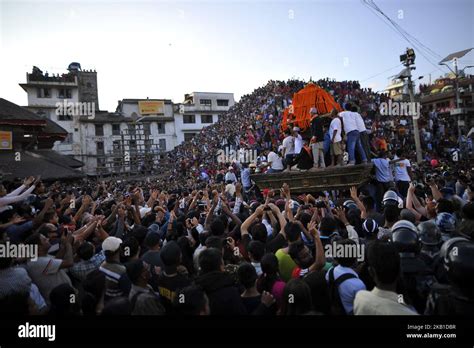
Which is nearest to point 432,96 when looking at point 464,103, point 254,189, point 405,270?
point 464,103

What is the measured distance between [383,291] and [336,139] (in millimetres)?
6436

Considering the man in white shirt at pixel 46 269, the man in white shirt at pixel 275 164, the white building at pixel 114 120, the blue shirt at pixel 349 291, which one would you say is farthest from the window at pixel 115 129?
the blue shirt at pixel 349 291

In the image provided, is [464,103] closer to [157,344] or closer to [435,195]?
[435,195]

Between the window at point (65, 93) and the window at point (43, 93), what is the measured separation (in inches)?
46.6

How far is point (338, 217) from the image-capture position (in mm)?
5039

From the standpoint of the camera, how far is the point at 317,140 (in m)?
9.07

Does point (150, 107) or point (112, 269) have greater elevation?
point (150, 107)

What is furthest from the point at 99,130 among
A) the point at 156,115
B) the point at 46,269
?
the point at 46,269

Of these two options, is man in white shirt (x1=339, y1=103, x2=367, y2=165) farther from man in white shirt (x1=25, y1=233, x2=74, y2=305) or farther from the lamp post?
the lamp post

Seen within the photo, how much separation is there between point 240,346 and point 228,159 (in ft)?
64.3

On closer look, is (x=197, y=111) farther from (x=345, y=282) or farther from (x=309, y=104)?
(x=345, y=282)

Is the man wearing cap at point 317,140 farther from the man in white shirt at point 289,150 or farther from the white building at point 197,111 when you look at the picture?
the white building at point 197,111

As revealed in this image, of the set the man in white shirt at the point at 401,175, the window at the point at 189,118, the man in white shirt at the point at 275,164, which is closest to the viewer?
the man in white shirt at the point at 401,175

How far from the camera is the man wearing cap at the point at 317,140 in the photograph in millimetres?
9039
